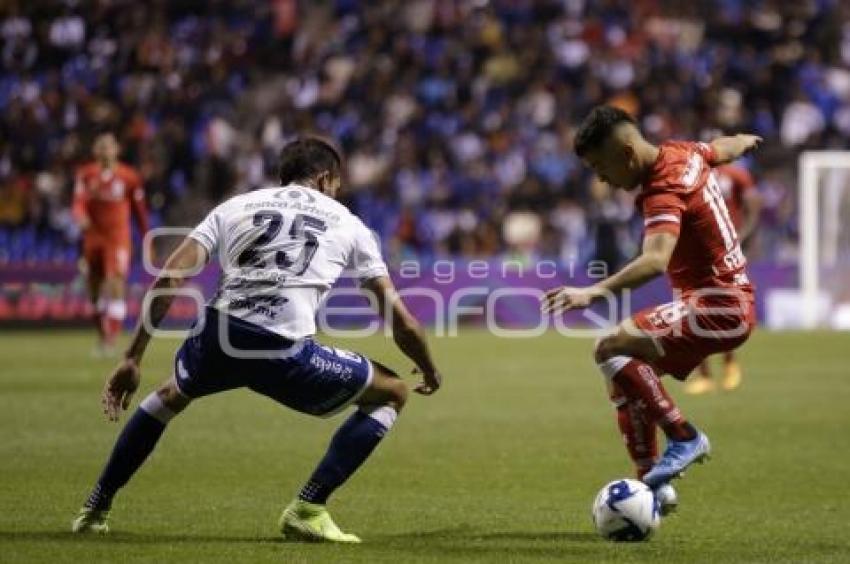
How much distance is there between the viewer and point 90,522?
26.6 ft

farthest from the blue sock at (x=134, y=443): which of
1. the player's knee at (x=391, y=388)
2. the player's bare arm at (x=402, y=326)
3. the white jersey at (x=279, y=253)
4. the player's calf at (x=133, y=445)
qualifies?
the player's bare arm at (x=402, y=326)

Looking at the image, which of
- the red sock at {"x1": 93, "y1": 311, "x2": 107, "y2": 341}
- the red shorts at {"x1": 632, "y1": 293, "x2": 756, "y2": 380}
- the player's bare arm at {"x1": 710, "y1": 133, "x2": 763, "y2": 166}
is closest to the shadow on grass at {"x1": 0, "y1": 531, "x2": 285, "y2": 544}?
the red shorts at {"x1": 632, "y1": 293, "x2": 756, "y2": 380}

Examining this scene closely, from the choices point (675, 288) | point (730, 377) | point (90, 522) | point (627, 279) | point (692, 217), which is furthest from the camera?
point (730, 377)

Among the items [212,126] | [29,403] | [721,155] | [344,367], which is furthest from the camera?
[212,126]

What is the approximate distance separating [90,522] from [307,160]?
206 centimetres

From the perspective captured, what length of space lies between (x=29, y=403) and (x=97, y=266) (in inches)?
222

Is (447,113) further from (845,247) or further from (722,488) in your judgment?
(722,488)

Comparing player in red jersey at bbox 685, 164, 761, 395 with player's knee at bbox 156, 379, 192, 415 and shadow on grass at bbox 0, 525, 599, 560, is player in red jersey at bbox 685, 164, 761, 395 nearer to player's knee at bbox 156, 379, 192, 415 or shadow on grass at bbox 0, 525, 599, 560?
shadow on grass at bbox 0, 525, 599, 560

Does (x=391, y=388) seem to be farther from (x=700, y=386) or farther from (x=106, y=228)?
(x=106, y=228)

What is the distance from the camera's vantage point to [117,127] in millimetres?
30312

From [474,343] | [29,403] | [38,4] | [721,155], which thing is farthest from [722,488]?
[38,4]

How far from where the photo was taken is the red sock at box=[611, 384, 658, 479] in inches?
337

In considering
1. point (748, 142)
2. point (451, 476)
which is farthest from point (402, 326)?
point (451, 476)

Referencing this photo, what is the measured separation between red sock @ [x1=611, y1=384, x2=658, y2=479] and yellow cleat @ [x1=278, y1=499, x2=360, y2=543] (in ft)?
5.10
